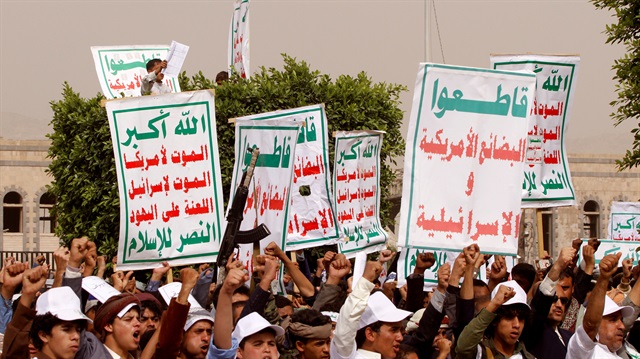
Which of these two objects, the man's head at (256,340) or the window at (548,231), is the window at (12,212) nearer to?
the window at (548,231)

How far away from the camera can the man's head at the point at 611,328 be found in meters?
9.49

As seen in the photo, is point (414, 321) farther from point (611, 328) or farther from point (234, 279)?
point (234, 279)

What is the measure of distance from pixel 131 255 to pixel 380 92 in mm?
13435

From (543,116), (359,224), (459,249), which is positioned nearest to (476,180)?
(459,249)

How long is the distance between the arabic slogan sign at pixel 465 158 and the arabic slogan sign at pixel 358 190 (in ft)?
19.4

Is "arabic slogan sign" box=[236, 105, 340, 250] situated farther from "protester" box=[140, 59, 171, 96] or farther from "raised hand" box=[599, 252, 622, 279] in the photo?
"raised hand" box=[599, 252, 622, 279]

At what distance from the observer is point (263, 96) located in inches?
990

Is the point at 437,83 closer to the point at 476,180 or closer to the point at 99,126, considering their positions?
the point at 476,180

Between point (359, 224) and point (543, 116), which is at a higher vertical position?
point (543, 116)

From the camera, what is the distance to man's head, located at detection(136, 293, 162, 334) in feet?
32.6

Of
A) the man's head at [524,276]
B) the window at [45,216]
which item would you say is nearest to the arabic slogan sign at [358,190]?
the man's head at [524,276]

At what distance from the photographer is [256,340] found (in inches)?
340

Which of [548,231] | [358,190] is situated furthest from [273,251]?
[548,231]

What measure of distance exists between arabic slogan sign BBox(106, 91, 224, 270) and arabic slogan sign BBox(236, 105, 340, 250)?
3020 mm
